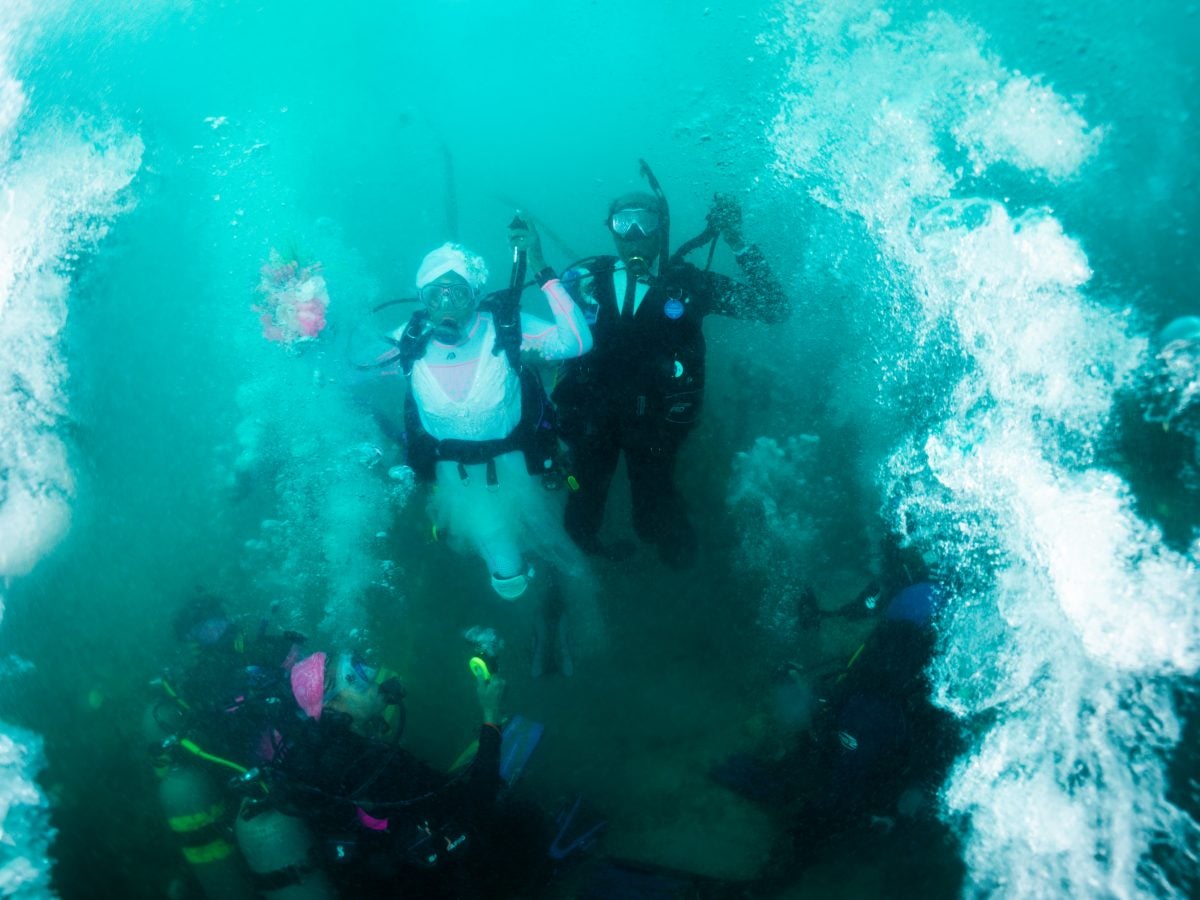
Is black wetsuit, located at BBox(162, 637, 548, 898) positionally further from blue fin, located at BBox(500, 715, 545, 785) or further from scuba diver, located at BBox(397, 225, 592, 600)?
scuba diver, located at BBox(397, 225, 592, 600)

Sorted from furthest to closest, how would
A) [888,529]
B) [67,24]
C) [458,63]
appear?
[458,63] < [67,24] < [888,529]

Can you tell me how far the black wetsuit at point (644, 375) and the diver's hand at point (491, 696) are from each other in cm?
168

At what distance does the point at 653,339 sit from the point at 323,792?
3397 millimetres

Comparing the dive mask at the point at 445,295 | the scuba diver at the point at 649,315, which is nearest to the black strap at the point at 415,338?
the dive mask at the point at 445,295

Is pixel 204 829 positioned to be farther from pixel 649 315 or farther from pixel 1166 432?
pixel 1166 432

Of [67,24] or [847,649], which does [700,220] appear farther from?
[67,24]

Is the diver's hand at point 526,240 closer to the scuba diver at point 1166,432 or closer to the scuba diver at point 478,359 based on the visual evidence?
the scuba diver at point 478,359

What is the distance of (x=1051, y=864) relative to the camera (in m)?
4.45

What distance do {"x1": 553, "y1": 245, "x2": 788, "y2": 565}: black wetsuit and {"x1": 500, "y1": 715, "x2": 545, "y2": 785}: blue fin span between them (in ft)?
6.40

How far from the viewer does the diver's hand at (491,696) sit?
363 centimetres

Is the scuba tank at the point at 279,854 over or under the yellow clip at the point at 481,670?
under

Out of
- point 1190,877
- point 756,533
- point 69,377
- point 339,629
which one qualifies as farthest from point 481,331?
point 69,377

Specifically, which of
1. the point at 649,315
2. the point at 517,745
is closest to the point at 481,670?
the point at 517,745

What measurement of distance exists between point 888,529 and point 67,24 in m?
12.5
